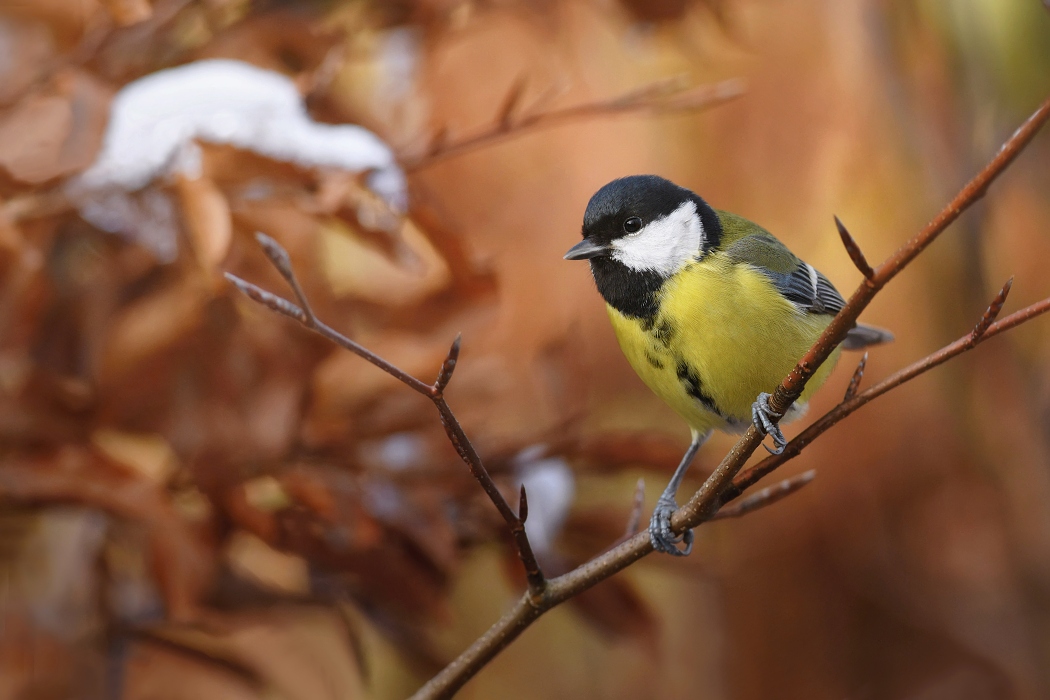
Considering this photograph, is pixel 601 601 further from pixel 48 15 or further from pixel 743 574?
pixel 48 15

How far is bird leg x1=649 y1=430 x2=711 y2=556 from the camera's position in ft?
1.53

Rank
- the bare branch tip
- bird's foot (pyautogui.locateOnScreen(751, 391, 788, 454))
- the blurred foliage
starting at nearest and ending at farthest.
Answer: the bare branch tip, bird's foot (pyautogui.locateOnScreen(751, 391, 788, 454)), the blurred foliage

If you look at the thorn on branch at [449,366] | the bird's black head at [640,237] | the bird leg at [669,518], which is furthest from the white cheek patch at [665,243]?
the thorn on branch at [449,366]

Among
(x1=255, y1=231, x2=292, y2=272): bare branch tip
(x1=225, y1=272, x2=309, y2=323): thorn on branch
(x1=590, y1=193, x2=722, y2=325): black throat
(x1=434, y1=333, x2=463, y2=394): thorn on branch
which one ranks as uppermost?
(x1=255, y1=231, x2=292, y2=272): bare branch tip

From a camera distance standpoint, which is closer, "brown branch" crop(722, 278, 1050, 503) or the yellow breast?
"brown branch" crop(722, 278, 1050, 503)

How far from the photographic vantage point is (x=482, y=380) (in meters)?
0.51

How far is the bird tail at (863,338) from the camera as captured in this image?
1.81 ft

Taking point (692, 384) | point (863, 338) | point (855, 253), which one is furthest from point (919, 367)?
point (863, 338)

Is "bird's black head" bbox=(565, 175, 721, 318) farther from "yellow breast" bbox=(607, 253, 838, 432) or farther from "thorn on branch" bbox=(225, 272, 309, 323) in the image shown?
"thorn on branch" bbox=(225, 272, 309, 323)

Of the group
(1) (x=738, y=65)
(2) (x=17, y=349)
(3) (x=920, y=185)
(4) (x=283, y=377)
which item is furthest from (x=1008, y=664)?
(2) (x=17, y=349)

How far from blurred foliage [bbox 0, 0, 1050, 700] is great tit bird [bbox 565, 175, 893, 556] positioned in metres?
0.05

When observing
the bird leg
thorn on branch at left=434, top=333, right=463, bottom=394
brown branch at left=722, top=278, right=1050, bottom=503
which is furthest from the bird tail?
thorn on branch at left=434, top=333, right=463, bottom=394

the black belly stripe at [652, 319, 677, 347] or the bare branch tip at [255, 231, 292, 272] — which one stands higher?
the bare branch tip at [255, 231, 292, 272]

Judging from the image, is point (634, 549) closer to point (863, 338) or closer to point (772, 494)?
point (772, 494)
